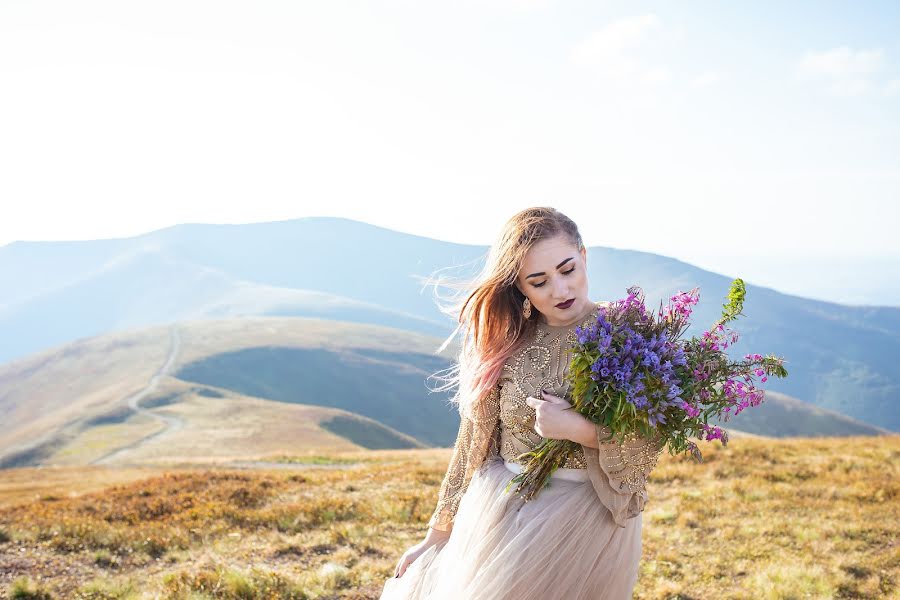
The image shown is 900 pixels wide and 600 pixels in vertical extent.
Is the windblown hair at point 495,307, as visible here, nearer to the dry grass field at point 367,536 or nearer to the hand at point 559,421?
the hand at point 559,421

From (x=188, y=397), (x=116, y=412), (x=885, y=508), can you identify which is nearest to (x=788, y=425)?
(x=188, y=397)

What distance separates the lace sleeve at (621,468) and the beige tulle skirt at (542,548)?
0.33 feet


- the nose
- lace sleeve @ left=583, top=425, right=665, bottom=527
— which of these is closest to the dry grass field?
lace sleeve @ left=583, top=425, right=665, bottom=527

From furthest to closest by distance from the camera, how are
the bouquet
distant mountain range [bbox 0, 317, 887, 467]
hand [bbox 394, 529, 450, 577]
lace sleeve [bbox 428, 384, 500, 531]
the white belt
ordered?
distant mountain range [bbox 0, 317, 887, 467] < hand [bbox 394, 529, 450, 577] < lace sleeve [bbox 428, 384, 500, 531] < the white belt < the bouquet

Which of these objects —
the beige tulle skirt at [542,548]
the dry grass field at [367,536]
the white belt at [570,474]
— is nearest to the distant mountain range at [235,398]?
the dry grass field at [367,536]

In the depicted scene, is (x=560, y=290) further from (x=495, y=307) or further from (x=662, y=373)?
(x=662, y=373)

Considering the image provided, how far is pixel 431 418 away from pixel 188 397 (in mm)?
53586

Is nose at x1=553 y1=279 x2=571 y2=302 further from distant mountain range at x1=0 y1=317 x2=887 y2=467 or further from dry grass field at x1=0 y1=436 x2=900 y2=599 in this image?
distant mountain range at x1=0 y1=317 x2=887 y2=467

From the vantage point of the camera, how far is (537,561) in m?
3.28

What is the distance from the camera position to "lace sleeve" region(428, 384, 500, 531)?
12.3ft

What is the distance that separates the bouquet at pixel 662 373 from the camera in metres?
2.86

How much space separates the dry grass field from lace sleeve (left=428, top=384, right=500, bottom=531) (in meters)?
3.27

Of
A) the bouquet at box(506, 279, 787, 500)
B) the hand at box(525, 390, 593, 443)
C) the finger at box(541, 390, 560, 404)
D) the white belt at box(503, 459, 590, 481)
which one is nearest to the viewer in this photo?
the bouquet at box(506, 279, 787, 500)

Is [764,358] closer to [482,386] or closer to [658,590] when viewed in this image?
[482,386]
